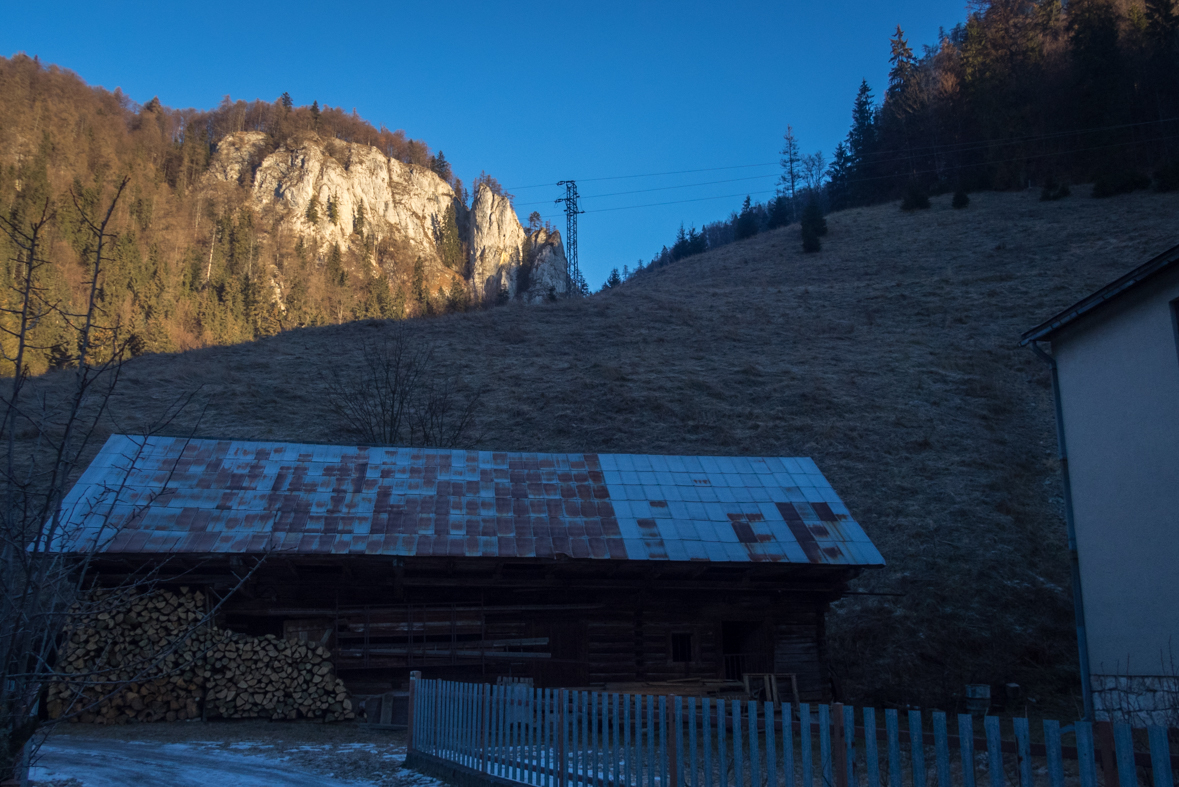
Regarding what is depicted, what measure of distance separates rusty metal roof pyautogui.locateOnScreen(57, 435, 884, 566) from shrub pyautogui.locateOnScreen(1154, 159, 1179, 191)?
54225 millimetres

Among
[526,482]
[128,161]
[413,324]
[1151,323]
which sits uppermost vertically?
[128,161]

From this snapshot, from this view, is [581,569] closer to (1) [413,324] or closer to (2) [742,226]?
(1) [413,324]

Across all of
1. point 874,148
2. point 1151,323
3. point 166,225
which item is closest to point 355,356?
point 1151,323

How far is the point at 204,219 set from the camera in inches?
3302

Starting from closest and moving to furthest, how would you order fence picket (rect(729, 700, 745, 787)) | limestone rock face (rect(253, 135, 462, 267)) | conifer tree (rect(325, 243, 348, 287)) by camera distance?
1. fence picket (rect(729, 700, 745, 787))
2. conifer tree (rect(325, 243, 348, 287))
3. limestone rock face (rect(253, 135, 462, 267))

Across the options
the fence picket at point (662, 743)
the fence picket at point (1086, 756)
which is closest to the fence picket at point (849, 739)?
the fence picket at point (1086, 756)

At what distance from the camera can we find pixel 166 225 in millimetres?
76750

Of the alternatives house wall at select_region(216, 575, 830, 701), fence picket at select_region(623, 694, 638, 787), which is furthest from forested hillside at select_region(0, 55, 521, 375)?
fence picket at select_region(623, 694, 638, 787)

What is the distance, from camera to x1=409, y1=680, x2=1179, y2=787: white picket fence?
14.4 ft

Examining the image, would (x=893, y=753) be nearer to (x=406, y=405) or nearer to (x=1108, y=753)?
(x=1108, y=753)

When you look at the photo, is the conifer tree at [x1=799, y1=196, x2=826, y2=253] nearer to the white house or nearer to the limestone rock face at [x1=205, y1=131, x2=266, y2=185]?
the white house

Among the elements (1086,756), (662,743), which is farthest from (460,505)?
(1086,756)

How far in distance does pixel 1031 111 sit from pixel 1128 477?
68939mm

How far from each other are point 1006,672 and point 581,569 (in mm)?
10927
